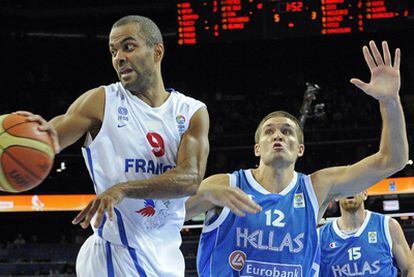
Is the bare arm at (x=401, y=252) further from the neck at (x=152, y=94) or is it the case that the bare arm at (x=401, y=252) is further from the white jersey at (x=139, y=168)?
the neck at (x=152, y=94)

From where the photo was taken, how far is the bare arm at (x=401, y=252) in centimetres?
644

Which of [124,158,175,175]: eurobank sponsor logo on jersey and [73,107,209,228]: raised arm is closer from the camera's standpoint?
[73,107,209,228]: raised arm

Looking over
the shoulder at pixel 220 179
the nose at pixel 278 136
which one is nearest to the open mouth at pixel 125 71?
the shoulder at pixel 220 179

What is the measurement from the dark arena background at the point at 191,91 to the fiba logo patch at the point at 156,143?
51.7 ft

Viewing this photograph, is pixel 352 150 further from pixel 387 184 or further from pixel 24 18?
pixel 24 18

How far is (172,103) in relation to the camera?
381 cm

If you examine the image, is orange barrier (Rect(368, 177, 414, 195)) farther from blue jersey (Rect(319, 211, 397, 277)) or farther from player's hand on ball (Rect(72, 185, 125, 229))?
player's hand on ball (Rect(72, 185, 125, 229))

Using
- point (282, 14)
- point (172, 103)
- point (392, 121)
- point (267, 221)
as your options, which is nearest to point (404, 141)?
point (392, 121)

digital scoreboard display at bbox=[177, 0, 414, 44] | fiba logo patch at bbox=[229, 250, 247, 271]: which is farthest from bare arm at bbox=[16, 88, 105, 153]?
digital scoreboard display at bbox=[177, 0, 414, 44]

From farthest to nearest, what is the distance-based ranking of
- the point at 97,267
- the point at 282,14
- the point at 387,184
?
the point at 387,184 → the point at 282,14 → the point at 97,267

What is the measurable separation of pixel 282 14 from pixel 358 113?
9.61m

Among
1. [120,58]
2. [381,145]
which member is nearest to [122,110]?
[120,58]

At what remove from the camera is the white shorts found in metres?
3.44

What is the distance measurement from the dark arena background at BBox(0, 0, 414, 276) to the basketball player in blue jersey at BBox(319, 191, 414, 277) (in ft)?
41.4
